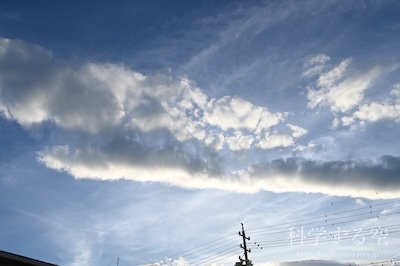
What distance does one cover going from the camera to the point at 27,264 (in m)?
18.9

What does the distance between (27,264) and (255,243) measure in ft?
78.9

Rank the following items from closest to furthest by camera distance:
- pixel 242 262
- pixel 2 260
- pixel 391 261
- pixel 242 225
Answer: pixel 2 260, pixel 391 261, pixel 242 262, pixel 242 225

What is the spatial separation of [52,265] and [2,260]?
2.86 metres

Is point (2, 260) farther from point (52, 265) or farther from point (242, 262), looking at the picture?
point (242, 262)

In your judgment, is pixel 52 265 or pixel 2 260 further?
pixel 52 265

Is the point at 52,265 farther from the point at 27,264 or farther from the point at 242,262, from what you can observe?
the point at 242,262

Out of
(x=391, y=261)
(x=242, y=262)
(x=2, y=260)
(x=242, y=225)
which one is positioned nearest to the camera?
(x=2, y=260)

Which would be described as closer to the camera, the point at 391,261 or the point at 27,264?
the point at 27,264

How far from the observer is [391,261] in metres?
25.5

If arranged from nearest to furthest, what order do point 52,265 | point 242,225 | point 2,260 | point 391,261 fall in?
1. point 2,260
2. point 52,265
3. point 391,261
4. point 242,225

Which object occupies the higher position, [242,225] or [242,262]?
[242,225]

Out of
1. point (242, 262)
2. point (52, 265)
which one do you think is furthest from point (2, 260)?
point (242, 262)

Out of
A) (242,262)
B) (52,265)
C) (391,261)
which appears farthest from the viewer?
(242,262)

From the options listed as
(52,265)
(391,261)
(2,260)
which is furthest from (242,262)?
(2,260)
